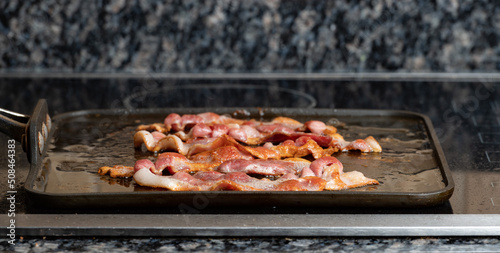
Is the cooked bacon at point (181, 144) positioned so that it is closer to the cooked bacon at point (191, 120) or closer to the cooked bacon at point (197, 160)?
the cooked bacon at point (197, 160)

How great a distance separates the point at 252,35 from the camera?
227 centimetres

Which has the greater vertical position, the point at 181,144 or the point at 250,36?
the point at 250,36

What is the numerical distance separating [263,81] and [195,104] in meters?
0.33

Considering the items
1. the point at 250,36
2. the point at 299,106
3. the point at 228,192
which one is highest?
the point at 250,36

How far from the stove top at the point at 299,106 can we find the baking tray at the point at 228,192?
0.02m

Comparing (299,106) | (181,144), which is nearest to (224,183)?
(181,144)

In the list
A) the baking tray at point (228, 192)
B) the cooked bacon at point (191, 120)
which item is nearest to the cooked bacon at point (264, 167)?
the baking tray at point (228, 192)

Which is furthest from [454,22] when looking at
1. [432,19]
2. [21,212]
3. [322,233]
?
[21,212]

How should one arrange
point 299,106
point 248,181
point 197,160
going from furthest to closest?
point 299,106 → point 197,160 → point 248,181

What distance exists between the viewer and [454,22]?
225 centimetres

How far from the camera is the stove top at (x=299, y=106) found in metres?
1.12

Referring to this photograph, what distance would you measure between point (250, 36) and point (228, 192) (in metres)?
1.18

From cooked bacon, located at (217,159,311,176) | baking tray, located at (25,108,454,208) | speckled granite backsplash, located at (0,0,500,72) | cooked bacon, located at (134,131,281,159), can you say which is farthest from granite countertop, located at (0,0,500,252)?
cooked bacon, located at (217,159,311,176)

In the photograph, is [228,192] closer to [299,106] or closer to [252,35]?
[299,106]
